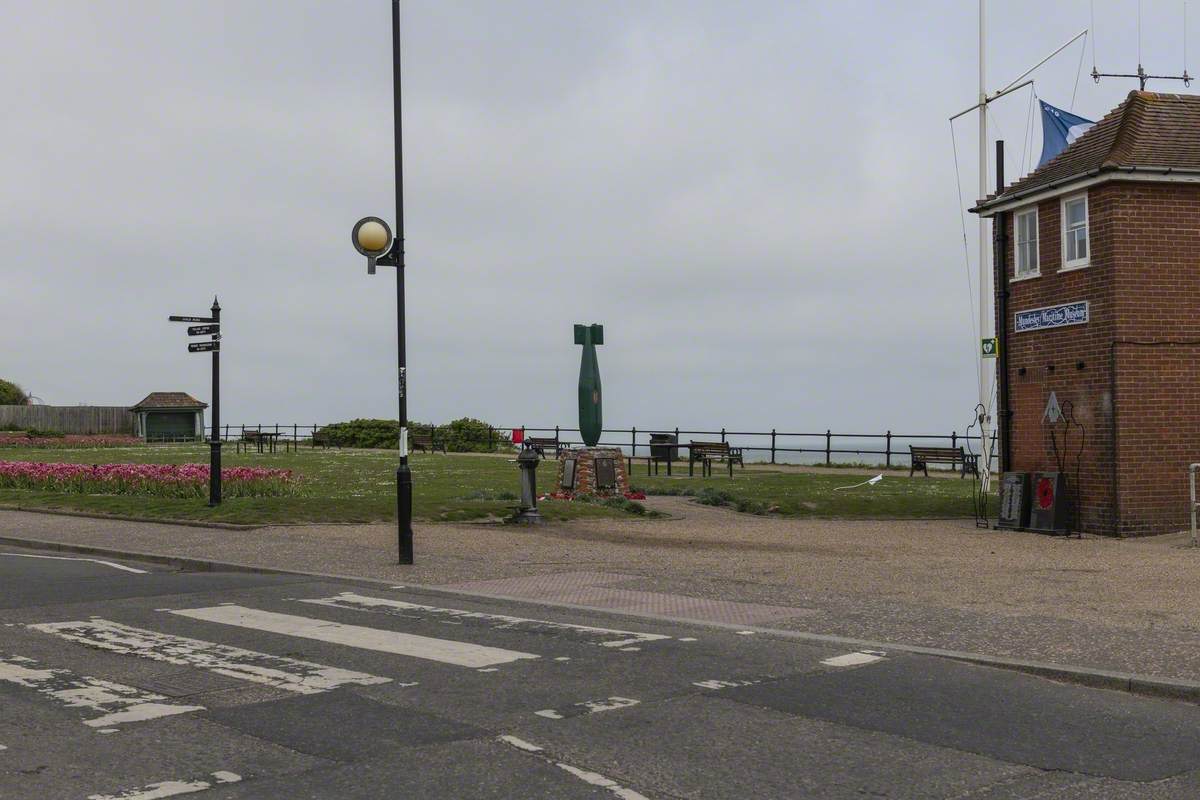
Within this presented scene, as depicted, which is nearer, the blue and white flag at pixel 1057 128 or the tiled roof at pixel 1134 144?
the tiled roof at pixel 1134 144

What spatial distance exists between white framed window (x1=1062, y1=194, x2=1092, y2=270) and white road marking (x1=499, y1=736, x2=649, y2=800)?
1540cm

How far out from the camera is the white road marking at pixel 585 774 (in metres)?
5.30

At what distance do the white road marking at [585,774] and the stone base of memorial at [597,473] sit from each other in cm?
1807

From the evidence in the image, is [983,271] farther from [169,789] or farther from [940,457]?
[169,789]

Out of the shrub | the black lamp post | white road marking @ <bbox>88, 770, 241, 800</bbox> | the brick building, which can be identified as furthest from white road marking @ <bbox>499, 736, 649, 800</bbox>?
the shrub

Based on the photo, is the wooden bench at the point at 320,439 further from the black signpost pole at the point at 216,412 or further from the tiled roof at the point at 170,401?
the black signpost pole at the point at 216,412

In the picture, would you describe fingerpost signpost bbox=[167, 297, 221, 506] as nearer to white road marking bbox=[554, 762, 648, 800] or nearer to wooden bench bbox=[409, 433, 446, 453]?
white road marking bbox=[554, 762, 648, 800]

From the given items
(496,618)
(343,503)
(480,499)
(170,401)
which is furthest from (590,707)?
(170,401)

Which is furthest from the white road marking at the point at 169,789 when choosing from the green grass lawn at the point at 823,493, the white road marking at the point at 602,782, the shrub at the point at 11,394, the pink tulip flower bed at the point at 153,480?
the shrub at the point at 11,394

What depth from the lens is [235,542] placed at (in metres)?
16.9

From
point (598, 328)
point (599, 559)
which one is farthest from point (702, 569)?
point (598, 328)

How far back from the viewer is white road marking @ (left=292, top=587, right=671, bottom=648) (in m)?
9.21

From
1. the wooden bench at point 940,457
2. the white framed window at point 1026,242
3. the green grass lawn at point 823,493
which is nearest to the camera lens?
the white framed window at point 1026,242

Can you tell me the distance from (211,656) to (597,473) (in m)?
16.3
